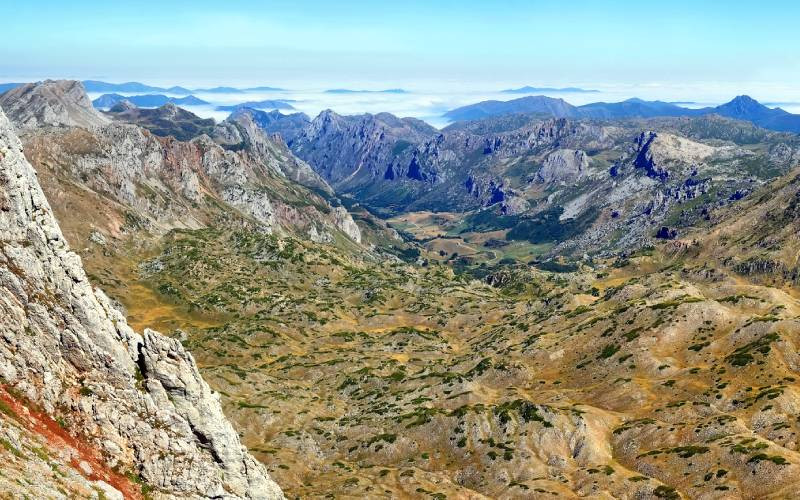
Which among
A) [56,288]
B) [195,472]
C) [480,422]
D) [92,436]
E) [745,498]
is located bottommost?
[480,422]

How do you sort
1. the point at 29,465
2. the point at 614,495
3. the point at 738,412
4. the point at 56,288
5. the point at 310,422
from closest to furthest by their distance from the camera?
the point at 29,465
the point at 56,288
the point at 614,495
the point at 738,412
the point at 310,422

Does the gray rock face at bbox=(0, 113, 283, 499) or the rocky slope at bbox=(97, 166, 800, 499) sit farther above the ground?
the gray rock face at bbox=(0, 113, 283, 499)

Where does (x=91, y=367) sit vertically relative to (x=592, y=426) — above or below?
above

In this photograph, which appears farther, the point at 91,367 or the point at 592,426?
the point at 592,426

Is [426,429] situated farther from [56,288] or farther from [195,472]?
[56,288]

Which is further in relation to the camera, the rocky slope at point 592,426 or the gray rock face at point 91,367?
the rocky slope at point 592,426

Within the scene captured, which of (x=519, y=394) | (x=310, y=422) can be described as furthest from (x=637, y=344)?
(x=310, y=422)

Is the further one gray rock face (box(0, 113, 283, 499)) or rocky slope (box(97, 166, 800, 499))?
rocky slope (box(97, 166, 800, 499))

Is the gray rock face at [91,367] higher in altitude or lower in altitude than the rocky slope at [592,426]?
higher
